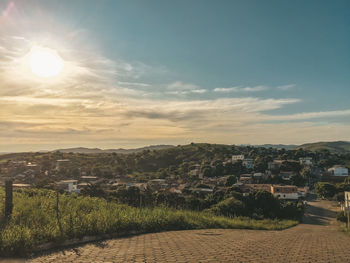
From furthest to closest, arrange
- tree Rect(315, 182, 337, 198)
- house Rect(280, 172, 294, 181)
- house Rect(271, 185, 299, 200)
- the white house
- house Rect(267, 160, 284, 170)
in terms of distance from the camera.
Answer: house Rect(267, 160, 284, 170) → the white house → house Rect(280, 172, 294, 181) → tree Rect(315, 182, 337, 198) → house Rect(271, 185, 299, 200)

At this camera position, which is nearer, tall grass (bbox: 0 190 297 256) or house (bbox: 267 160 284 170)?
tall grass (bbox: 0 190 297 256)

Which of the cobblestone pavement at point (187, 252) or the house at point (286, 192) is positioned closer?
the cobblestone pavement at point (187, 252)

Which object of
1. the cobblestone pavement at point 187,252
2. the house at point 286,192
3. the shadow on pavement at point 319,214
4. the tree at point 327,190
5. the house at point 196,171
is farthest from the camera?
the house at point 196,171

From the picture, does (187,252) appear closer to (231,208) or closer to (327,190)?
(231,208)

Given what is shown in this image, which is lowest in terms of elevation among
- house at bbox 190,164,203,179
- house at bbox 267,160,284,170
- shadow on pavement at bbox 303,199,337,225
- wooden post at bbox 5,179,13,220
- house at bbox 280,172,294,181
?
shadow on pavement at bbox 303,199,337,225

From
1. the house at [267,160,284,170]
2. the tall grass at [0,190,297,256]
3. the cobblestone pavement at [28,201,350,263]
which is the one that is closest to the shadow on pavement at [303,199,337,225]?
the tall grass at [0,190,297,256]

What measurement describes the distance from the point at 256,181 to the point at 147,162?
1306 inches

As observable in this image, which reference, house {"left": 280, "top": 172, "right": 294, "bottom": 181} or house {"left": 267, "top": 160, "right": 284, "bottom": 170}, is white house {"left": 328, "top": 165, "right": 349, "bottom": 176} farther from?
house {"left": 280, "top": 172, "right": 294, "bottom": 181}

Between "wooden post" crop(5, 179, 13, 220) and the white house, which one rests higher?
"wooden post" crop(5, 179, 13, 220)

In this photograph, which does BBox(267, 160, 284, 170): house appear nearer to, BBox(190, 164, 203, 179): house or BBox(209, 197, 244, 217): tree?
BBox(190, 164, 203, 179): house

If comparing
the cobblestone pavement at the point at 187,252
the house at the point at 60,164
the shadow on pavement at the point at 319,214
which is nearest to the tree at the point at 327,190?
the shadow on pavement at the point at 319,214

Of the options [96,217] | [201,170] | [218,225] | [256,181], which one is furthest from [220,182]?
[96,217]

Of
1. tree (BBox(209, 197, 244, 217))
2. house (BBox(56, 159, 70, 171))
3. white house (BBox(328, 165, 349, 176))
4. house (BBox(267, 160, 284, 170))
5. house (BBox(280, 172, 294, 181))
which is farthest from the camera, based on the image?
house (BBox(267, 160, 284, 170))

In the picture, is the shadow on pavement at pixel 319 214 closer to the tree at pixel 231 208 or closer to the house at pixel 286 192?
the house at pixel 286 192
